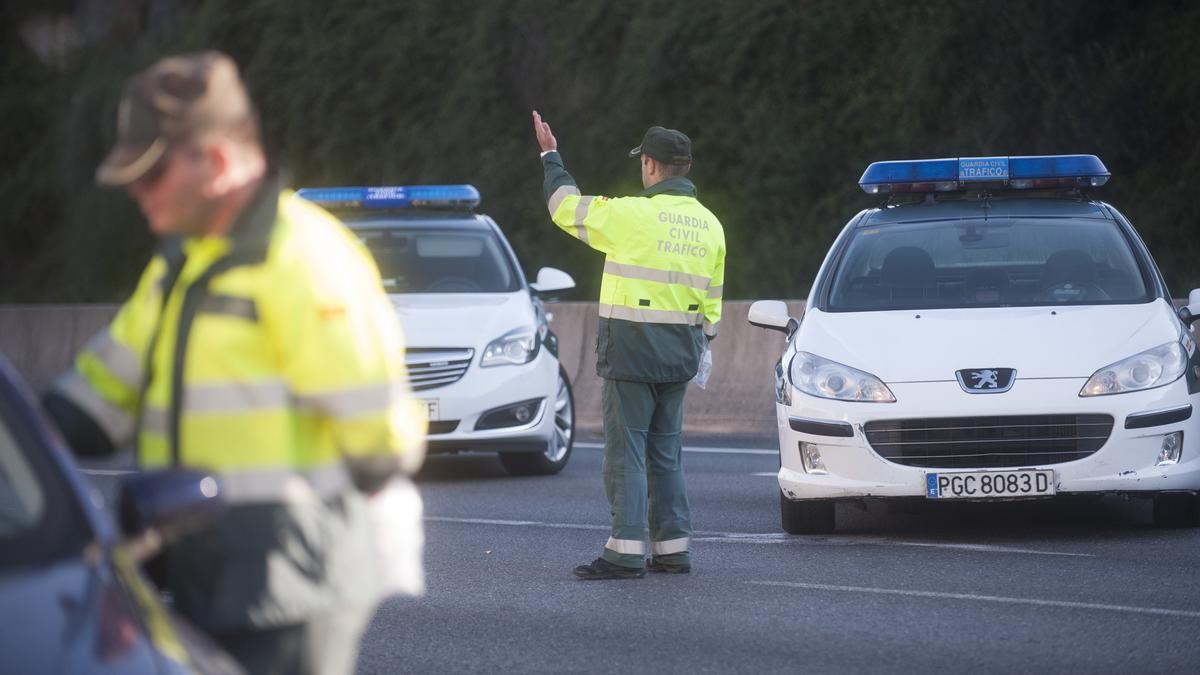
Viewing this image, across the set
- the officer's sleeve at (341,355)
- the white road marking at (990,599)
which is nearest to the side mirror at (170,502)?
the officer's sleeve at (341,355)

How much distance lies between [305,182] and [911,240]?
21.2 meters

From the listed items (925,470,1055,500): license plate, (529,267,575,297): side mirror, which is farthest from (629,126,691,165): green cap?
(529,267,575,297): side mirror

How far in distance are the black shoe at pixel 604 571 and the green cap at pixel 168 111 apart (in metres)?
5.75

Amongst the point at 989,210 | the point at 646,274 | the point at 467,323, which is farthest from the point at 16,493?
the point at 467,323

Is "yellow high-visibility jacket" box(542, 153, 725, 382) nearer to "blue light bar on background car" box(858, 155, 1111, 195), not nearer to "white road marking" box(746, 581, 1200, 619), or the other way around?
"white road marking" box(746, 581, 1200, 619)

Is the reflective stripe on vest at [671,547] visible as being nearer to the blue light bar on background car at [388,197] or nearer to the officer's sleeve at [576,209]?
the officer's sleeve at [576,209]

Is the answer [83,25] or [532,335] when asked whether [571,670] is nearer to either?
[532,335]

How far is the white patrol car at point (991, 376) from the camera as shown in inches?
380

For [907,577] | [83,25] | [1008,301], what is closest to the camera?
[907,577]

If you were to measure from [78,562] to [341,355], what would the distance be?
545 mm

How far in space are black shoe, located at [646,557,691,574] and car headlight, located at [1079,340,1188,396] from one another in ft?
6.48

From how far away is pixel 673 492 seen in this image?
9219 millimetres

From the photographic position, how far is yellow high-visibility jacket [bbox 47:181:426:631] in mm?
3520

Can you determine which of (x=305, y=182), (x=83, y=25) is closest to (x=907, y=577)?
(x=305, y=182)
